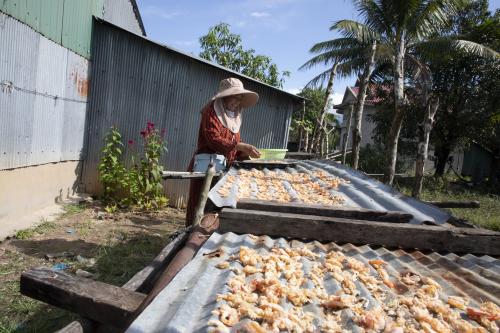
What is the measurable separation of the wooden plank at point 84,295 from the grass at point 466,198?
881cm

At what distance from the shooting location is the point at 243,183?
3973mm

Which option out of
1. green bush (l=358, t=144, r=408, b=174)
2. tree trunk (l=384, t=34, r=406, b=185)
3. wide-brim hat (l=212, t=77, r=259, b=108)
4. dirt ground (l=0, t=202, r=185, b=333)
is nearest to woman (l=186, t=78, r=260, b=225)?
wide-brim hat (l=212, t=77, r=259, b=108)

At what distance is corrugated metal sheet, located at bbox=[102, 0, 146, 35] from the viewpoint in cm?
1019

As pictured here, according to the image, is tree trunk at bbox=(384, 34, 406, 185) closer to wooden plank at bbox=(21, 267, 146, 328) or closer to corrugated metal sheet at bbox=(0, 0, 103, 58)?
corrugated metal sheet at bbox=(0, 0, 103, 58)

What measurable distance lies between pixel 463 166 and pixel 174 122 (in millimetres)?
24761

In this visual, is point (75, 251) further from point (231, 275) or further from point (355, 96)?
point (355, 96)

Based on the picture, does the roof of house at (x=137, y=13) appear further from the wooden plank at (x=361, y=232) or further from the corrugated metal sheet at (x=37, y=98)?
the wooden plank at (x=361, y=232)

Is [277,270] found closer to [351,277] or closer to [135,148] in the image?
[351,277]

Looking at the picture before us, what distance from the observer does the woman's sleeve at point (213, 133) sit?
450 centimetres

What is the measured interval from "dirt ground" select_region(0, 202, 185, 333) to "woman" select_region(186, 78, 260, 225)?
1.70m

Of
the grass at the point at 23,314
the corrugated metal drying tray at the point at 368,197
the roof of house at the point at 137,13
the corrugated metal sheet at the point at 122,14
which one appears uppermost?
the roof of house at the point at 137,13

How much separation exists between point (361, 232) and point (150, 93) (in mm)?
7690

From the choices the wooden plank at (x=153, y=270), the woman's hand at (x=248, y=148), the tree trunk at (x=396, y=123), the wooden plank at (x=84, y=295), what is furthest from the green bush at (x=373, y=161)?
the wooden plank at (x=84, y=295)

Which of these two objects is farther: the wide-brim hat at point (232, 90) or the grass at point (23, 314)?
the wide-brim hat at point (232, 90)
